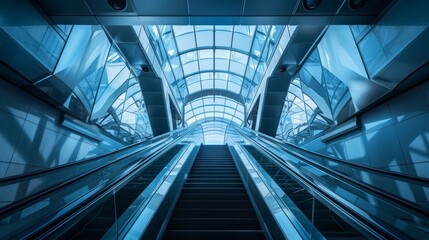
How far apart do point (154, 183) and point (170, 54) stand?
34.1 feet

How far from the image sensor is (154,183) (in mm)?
3549

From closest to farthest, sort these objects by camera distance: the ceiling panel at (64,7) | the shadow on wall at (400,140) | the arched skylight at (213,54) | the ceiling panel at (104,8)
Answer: the shadow on wall at (400,140) < the ceiling panel at (64,7) < the ceiling panel at (104,8) < the arched skylight at (213,54)

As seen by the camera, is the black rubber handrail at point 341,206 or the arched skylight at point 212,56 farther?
the arched skylight at point 212,56

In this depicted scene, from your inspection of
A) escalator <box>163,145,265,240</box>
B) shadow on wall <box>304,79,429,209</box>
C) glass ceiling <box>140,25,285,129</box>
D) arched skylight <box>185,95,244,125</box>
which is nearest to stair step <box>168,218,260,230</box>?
escalator <box>163,145,265,240</box>

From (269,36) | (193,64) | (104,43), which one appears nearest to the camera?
(104,43)

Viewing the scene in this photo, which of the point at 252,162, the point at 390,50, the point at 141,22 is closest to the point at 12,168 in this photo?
the point at 141,22

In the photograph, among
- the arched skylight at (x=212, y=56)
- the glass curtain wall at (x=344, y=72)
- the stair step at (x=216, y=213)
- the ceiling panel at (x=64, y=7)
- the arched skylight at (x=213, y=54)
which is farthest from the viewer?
the arched skylight at (x=213, y=54)

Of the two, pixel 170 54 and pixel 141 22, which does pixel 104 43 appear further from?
pixel 170 54

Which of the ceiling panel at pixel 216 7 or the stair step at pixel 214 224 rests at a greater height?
the ceiling panel at pixel 216 7

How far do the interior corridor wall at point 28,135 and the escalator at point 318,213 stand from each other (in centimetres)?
435

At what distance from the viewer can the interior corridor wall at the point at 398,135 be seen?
340 centimetres

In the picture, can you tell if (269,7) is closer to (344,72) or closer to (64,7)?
(344,72)

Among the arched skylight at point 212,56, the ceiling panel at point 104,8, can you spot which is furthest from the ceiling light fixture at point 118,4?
the arched skylight at point 212,56

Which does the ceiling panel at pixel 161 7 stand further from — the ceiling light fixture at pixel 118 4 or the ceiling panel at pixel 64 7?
the ceiling panel at pixel 64 7
